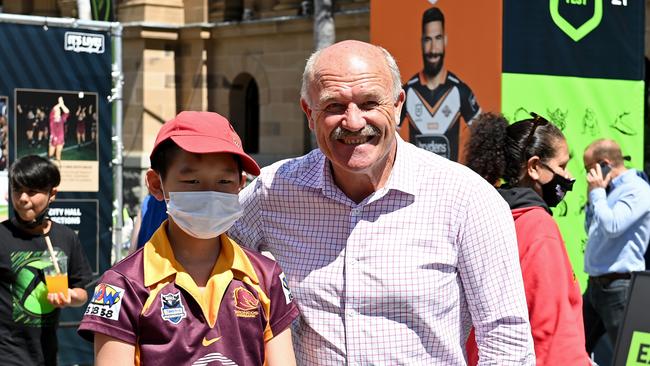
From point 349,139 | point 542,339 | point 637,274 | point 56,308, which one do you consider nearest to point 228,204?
point 349,139

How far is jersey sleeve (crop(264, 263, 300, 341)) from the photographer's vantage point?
2.84 metres

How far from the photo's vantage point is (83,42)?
30.2 feet

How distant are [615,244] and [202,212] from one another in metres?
5.66

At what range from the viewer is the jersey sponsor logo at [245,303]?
9.06 feet

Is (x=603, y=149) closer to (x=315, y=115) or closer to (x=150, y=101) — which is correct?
(x=315, y=115)

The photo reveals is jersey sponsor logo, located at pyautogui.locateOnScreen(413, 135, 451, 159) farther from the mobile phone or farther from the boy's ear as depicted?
the boy's ear

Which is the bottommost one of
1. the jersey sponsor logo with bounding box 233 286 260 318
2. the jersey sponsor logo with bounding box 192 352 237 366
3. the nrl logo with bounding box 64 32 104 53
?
the jersey sponsor logo with bounding box 192 352 237 366

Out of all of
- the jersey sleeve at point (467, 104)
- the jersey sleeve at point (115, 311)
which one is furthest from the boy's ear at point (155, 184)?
the jersey sleeve at point (467, 104)

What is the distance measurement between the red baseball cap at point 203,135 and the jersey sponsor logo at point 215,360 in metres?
0.46

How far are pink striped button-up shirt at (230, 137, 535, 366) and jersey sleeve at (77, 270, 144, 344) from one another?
62 centimetres

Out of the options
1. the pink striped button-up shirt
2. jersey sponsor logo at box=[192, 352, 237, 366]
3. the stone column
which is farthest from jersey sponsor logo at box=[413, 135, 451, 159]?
Result: the stone column

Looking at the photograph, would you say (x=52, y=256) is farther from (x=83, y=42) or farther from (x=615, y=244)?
(x=615, y=244)

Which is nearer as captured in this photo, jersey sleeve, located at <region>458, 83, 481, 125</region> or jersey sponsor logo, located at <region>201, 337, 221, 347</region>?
jersey sponsor logo, located at <region>201, 337, 221, 347</region>

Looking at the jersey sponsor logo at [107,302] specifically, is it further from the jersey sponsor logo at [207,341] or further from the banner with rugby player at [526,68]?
the banner with rugby player at [526,68]
